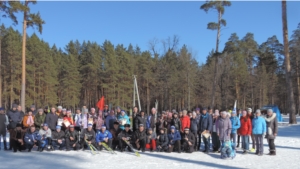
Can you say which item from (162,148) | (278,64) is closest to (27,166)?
(162,148)

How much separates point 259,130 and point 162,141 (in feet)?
11.8

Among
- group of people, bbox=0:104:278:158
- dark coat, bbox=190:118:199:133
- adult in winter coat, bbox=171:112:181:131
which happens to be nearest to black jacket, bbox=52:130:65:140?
group of people, bbox=0:104:278:158

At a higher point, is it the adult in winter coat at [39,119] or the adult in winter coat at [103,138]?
the adult in winter coat at [39,119]

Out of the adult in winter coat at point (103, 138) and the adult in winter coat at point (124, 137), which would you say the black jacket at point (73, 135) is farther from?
the adult in winter coat at point (124, 137)

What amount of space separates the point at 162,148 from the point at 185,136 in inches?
39.4

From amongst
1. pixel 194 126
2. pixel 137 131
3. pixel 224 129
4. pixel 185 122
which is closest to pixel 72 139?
pixel 137 131

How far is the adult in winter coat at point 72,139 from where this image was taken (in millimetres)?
11984

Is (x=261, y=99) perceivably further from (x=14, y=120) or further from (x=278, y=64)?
(x=14, y=120)

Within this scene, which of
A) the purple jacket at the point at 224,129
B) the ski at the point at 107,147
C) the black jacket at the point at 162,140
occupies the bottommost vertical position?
the ski at the point at 107,147

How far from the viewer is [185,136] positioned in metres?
11.8

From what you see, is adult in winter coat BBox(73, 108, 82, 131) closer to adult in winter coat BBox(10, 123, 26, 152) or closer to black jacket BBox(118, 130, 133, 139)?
black jacket BBox(118, 130, 133, 139)

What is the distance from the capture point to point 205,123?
11969mm

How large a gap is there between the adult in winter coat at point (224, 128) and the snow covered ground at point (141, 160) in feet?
2.36

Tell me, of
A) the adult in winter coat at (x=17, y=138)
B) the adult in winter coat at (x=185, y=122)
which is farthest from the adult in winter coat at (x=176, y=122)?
the adult in winter coat at (x=17, y=138)
